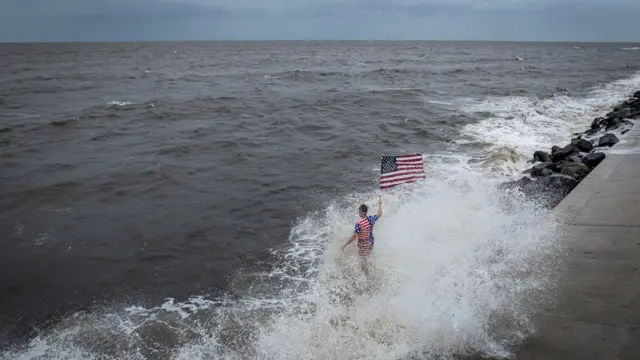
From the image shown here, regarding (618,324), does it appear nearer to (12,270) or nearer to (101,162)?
(12,270)

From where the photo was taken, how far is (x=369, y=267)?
10086 mm

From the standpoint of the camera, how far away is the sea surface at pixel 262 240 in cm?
803

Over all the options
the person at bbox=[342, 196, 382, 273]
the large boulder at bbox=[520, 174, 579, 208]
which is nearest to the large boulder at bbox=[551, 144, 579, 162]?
the large boulder at bbox=[520, 174, 579, 208]

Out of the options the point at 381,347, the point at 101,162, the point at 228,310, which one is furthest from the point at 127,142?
the point at 381,347

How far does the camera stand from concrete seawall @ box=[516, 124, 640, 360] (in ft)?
21.5

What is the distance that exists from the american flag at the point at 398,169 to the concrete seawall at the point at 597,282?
11.9ft

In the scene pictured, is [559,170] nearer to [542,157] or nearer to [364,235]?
[542,157]

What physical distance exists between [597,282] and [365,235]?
14.5ft

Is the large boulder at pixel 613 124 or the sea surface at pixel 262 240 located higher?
the large boulder at pixel 613 124

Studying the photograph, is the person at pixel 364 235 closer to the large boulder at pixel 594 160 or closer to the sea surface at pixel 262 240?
the sea surface at pixel 262 240

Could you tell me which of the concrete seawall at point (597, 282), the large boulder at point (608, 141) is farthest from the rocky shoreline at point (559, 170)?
the concrete seawall at point (597, 282)

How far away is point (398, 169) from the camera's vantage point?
430 inches

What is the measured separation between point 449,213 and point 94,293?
922cm

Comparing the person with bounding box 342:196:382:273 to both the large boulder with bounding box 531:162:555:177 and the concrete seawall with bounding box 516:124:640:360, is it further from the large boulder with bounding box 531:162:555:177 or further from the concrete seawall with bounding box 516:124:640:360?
the large boulder with bounding box 531:162:555:177
